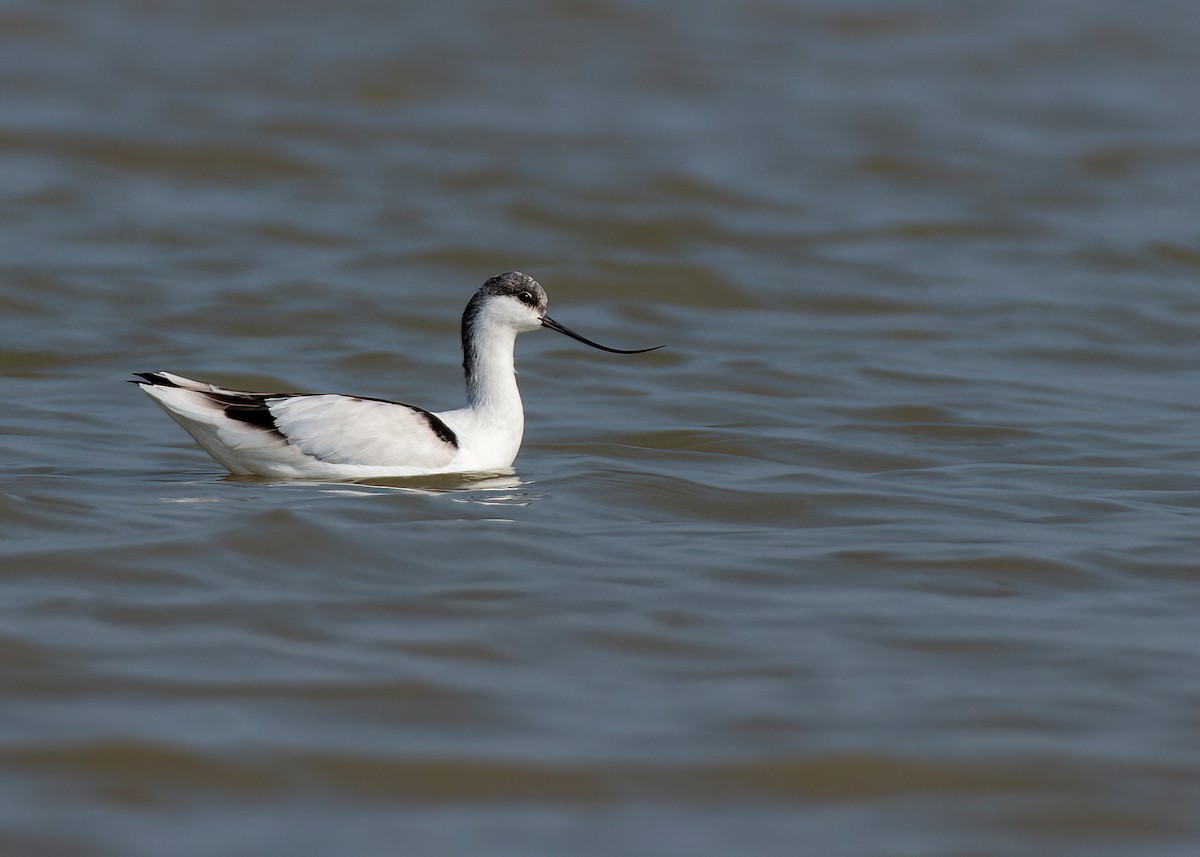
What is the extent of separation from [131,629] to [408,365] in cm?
614

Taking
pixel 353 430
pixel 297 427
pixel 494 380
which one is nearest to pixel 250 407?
pixel 297 427

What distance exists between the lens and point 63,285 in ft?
44.7

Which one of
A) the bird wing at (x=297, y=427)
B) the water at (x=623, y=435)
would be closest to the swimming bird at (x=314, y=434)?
the bird wing at (x=297, y=427)

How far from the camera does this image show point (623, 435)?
10.1 meters

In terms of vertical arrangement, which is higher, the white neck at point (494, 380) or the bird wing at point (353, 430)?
the white neck at point (494, 380)

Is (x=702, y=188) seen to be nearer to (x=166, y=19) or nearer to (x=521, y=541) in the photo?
(x=166, y=19)

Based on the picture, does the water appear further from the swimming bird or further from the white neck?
the white neck

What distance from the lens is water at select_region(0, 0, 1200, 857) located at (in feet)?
16.6

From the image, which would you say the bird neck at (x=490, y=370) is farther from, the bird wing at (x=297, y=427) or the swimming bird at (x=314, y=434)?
the bird wing at (x=297, y=427)

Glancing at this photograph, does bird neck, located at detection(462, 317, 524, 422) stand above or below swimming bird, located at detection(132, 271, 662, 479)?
above

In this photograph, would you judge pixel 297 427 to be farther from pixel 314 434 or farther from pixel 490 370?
pixel 490 370

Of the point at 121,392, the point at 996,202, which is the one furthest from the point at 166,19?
the point at 121,392

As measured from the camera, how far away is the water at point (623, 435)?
199 inches

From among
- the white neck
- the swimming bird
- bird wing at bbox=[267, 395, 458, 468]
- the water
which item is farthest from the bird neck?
bird wing at bbox=[267, 395, 458, 468]
